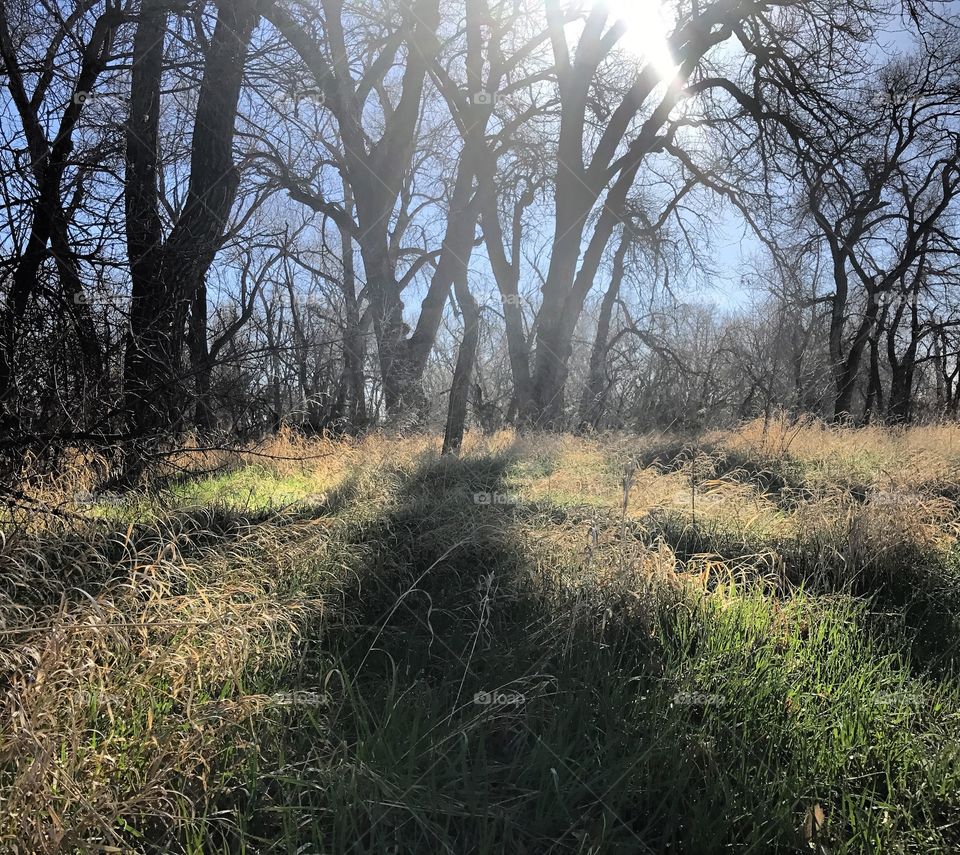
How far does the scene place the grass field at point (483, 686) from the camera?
224cm

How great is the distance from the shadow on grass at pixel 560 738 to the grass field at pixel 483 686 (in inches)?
0.5

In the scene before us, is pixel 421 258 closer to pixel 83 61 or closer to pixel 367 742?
pixel 83 61

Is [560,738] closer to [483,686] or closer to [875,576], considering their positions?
[483,686]

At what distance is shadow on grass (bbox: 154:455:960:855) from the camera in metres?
2.25

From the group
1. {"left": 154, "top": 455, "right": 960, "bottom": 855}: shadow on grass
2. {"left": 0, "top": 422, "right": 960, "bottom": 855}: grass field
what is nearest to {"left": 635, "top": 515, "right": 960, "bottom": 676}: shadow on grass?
{"left": 0, "top": 422, "right": 960, "bottom": 855}: grass field

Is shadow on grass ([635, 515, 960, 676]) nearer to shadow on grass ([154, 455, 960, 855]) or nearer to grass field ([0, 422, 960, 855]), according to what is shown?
grass field ([0, 422, 960, 855])

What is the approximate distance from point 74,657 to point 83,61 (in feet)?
16.2

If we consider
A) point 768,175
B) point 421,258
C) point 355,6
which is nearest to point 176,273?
point 355,6

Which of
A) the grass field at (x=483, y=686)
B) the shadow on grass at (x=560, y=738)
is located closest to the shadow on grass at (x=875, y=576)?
the grass field at (x=483, y=686)

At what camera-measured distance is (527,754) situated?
105 inches

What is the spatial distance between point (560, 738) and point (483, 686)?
22.9 inches

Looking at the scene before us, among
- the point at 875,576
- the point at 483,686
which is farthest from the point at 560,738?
the point at 875,576

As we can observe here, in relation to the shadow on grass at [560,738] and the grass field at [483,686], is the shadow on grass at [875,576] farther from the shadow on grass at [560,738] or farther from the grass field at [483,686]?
the shadow on grass at [560,738]

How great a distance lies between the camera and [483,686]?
3.15 meters
